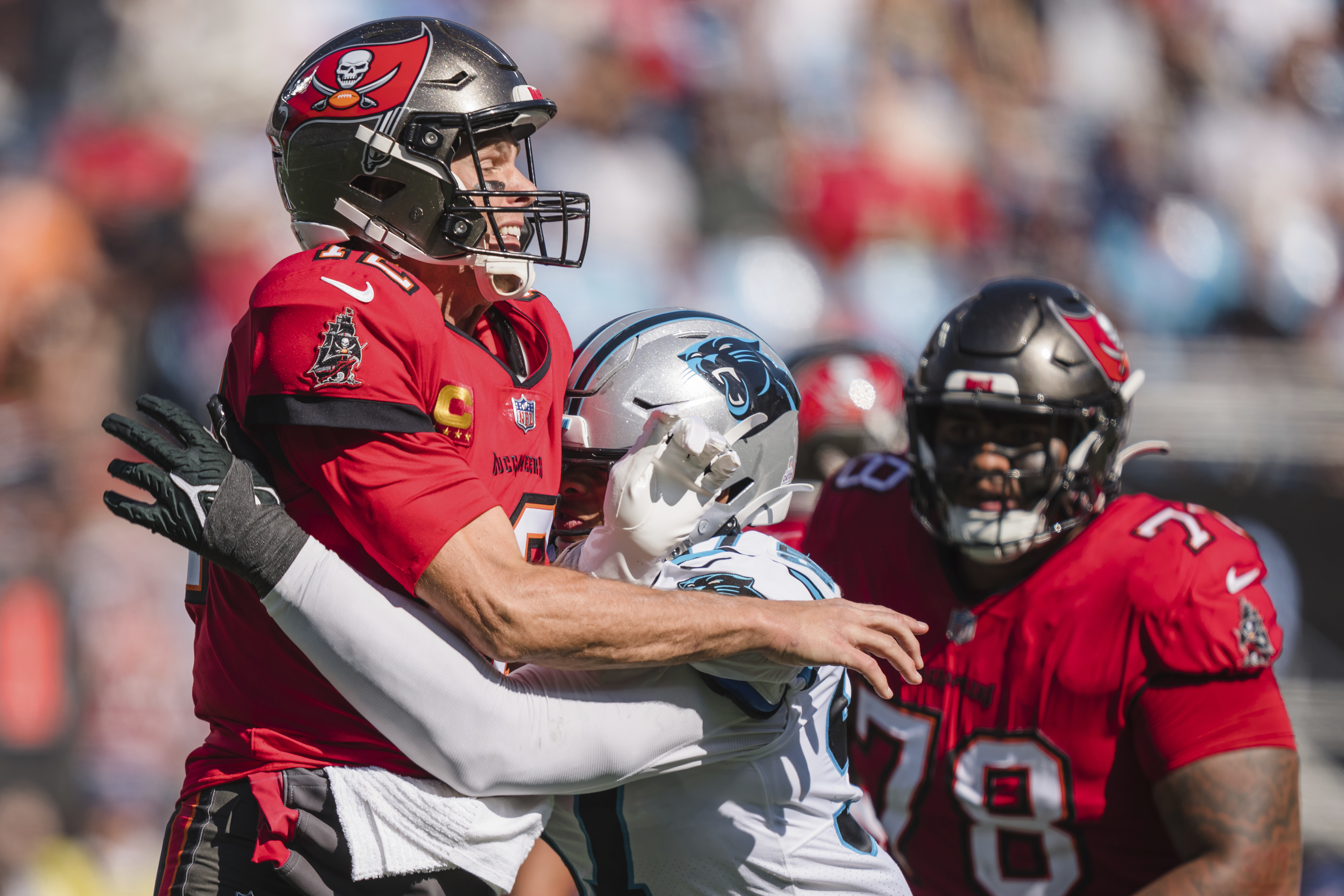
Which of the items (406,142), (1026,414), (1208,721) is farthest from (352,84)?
(1208,721)

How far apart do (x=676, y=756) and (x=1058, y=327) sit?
1480 millimetres

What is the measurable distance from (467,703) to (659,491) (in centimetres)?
45

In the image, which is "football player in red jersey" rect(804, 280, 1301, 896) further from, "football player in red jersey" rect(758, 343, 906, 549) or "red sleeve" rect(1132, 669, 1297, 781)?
"football player in red jersey" rect(758, 343, 906, 549)

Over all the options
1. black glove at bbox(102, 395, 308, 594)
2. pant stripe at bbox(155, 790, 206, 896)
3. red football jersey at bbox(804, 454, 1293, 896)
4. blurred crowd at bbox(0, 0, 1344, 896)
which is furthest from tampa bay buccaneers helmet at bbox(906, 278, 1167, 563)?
blurred crowd at bbox(0, 0, 1344, 896)

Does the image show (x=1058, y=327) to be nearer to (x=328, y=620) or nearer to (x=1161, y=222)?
(x=328, y=620)

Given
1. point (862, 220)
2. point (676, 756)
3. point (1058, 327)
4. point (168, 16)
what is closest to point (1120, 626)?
point (1058, 327)

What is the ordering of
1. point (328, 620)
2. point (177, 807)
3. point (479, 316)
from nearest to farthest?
1. point (328, 620)
2. point (177, 807)
3. point (479, 316)

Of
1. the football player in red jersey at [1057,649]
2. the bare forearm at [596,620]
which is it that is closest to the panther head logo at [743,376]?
the bare forearm at [596,620]

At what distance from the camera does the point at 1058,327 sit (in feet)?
10.0

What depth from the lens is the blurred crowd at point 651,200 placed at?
577 centimetres

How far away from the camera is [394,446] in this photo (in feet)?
6.71

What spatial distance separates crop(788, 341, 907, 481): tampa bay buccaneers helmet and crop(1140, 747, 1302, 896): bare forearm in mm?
1748

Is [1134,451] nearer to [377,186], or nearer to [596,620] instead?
[596,620]

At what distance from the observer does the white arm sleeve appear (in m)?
2.02
